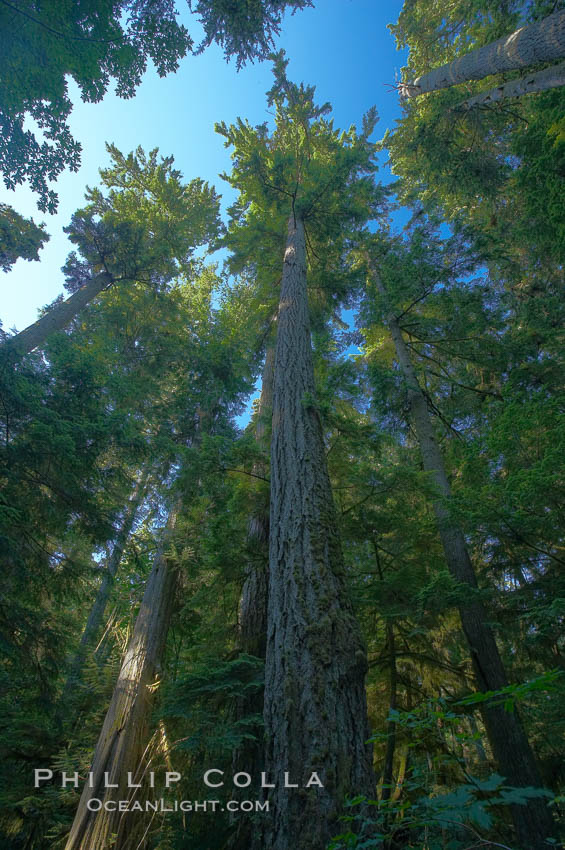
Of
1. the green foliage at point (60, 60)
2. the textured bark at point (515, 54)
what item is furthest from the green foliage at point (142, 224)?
the textured bark at point (515, 54)

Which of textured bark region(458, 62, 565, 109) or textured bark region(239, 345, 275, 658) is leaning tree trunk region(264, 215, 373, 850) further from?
textured bark region(458, 62, 565, 109)

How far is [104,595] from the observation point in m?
11.5

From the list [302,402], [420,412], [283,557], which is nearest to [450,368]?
[420,412]

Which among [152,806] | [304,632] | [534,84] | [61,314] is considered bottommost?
[152,806]

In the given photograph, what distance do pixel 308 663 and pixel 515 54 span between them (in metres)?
10.1

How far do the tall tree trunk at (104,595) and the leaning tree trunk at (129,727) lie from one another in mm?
731

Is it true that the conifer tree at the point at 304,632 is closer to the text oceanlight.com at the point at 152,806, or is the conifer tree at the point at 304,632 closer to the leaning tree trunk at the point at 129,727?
the text oceanlight.com at the point at 152,806

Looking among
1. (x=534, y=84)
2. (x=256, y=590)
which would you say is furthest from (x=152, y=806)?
(x=534, y=84)

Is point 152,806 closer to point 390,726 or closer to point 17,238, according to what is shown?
point 390,726

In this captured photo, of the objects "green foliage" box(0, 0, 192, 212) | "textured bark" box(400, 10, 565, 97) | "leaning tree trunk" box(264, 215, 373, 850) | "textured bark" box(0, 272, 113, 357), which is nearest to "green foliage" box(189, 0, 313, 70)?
"green foliage" box(0, 0, 192, 212)

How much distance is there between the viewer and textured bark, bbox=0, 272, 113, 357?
349 inches

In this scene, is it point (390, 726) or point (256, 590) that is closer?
point (390, 726)

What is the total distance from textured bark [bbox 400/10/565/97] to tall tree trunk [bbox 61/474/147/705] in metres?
10.6

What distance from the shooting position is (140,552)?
693cm
